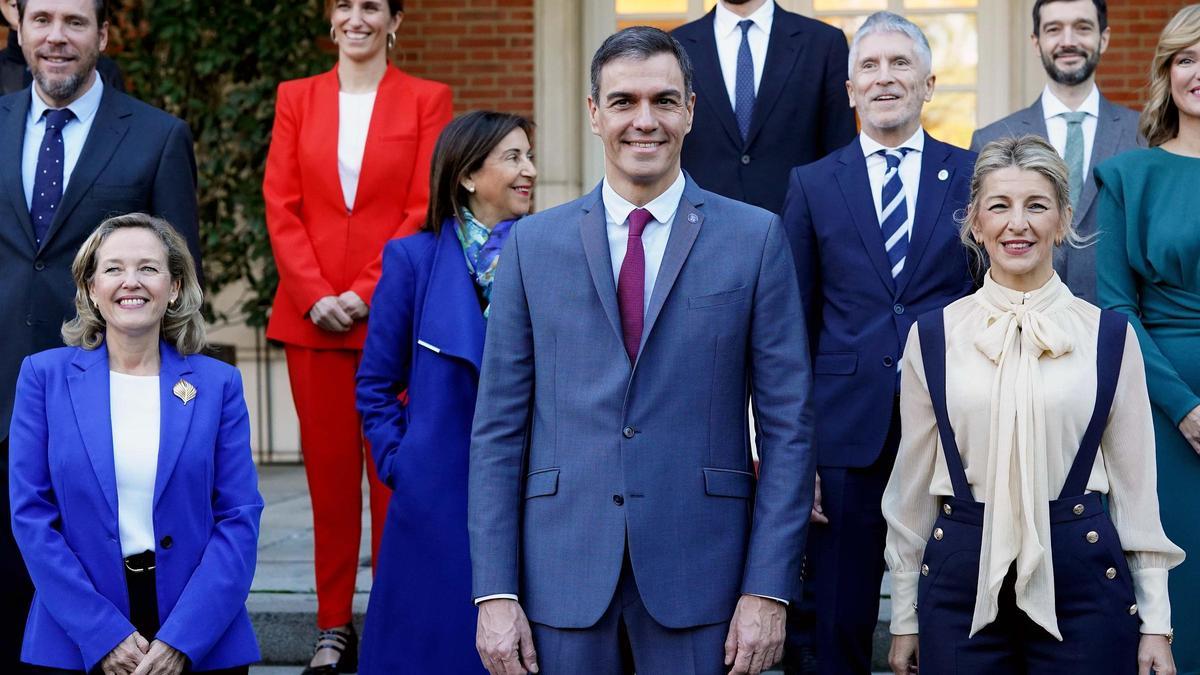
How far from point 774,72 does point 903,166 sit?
0.78m

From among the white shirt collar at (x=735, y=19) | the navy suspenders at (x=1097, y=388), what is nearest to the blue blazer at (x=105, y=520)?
the navy suspenders at (x=1097, y=388)

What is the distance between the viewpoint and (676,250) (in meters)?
3.01

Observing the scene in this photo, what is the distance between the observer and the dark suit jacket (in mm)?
4363

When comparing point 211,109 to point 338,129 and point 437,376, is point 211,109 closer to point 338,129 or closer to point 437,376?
point 338,129

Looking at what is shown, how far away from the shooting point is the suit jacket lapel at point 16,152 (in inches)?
172

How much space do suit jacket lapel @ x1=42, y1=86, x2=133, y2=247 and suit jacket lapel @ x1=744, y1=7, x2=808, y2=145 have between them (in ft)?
6.43

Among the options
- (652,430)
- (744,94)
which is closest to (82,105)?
(744,94)

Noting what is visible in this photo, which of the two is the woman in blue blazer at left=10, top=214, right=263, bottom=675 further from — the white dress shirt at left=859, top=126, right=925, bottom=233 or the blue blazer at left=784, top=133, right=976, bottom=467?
the white dress shirt at left=859, top=126, right=925, bottom=233

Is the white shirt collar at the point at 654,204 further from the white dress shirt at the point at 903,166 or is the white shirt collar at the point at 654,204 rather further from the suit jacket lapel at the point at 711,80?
the suit jacket lapel at the point at 711,80

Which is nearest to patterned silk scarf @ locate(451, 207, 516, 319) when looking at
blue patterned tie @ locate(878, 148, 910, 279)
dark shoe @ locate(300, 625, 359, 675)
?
blue patterned tie @ locate(878, 148, 910, 279)

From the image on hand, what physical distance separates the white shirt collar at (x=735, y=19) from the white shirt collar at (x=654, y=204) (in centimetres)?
193

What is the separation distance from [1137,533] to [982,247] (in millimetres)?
1026

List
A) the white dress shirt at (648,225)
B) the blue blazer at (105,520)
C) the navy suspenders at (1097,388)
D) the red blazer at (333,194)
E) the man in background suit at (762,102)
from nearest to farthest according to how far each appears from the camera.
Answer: the white dress shirt at (648,225) → the navy suspenders at (1097,388) → the blue blazer at (105,520) → the man in background suit at (762,102) → the red blazer at (333,194)

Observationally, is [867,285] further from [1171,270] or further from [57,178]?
[57,178]
